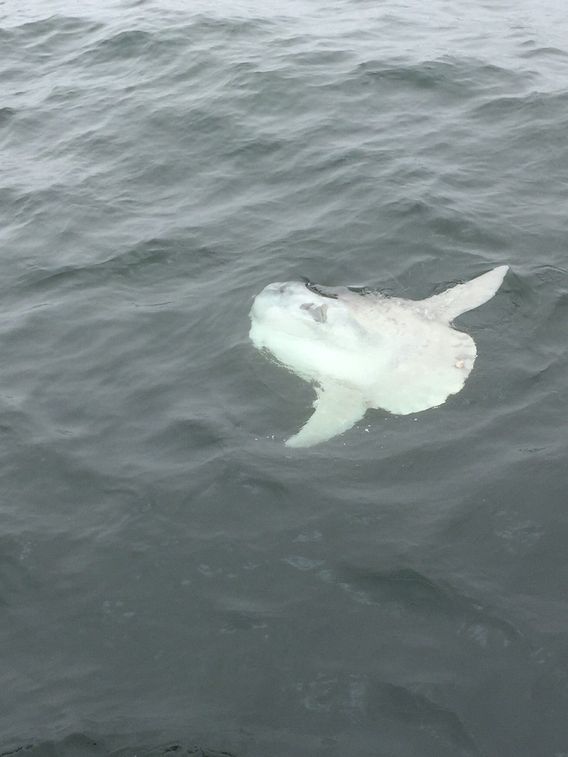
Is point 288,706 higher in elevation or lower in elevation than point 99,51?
lower

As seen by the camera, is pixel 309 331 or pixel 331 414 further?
pixel 309 331

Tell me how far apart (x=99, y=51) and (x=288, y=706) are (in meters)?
22.0

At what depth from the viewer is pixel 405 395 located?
32.1 feet

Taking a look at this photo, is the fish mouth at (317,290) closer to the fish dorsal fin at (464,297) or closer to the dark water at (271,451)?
the dark water at (271,451)

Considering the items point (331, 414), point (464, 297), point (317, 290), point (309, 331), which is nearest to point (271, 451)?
point (331, 414)

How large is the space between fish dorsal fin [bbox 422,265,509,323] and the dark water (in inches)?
8.9

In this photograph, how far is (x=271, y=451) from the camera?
939 cm

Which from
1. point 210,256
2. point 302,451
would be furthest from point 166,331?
point 302,451

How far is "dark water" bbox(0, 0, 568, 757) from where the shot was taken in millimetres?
6898

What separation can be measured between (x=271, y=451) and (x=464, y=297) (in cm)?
374

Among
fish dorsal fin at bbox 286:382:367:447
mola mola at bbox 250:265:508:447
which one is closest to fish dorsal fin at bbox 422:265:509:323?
mola mola at bbox 250:265:508:447

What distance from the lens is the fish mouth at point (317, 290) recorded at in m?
11.6

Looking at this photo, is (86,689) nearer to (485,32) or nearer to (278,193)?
(278,193)

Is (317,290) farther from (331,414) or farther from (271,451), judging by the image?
(271,451)
